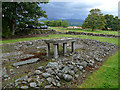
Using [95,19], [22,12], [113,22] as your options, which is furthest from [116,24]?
[22,12]

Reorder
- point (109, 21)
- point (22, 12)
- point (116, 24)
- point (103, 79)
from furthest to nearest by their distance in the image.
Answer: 1. point (109, 21)
2. point (116, 24)
3. point (22, 12)
4. point (103, 79)

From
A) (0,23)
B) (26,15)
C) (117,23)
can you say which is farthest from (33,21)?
(117,23)

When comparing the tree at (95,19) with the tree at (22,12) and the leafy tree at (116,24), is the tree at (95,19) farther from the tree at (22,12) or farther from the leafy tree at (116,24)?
the tree at (22,12)

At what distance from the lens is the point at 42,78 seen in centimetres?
452

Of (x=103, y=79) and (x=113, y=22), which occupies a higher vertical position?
(x=113, y=22)

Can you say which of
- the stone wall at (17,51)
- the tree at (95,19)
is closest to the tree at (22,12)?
the stone wall at (17,51)

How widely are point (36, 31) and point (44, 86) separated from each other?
2009 centimetres

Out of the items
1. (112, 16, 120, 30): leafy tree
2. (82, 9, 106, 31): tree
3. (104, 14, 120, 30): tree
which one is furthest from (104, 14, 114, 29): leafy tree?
(82, 9, 106, 31): tree

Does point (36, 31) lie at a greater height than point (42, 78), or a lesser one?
greater

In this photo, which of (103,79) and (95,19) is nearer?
(103,79)

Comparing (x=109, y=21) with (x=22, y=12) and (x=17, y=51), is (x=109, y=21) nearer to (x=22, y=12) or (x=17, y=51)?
(x=22, y=12)

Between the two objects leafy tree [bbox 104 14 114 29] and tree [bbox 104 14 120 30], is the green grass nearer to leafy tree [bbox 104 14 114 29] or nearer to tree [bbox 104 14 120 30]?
tree [bbox 104 14 120 30]

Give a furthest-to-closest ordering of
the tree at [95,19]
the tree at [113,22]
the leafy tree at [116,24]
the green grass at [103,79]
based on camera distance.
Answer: the tree at [113,22] < the leafy tree at [116,24] < the tree at [95,19] < the green grass at [103,79]

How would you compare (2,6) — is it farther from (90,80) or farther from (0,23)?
(90,80)
